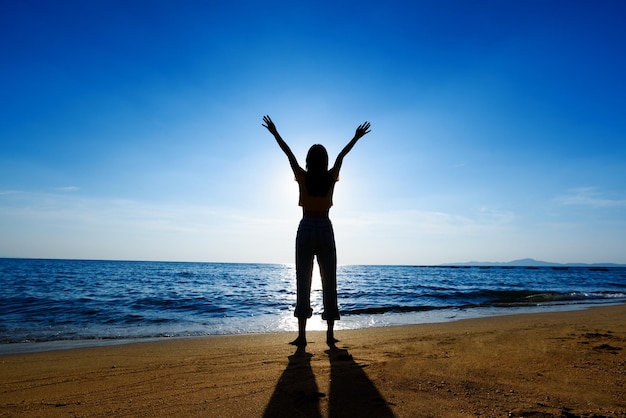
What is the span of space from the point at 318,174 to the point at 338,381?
2.43m

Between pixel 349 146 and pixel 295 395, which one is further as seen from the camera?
pixel 349 146

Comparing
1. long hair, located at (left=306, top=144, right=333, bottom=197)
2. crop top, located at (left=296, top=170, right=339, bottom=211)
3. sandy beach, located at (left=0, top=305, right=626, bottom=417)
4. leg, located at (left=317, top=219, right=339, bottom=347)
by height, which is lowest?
sandy beach, located at (left=0, top=305, right=626, bottom=417)

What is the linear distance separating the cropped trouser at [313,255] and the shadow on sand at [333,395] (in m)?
1.12

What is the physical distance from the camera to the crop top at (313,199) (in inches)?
178

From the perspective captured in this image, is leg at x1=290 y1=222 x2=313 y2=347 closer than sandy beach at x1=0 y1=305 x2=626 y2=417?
No

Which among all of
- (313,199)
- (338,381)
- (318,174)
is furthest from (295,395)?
(318,174)

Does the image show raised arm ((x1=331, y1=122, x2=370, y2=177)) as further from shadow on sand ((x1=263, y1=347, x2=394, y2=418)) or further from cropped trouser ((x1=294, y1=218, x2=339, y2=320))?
shadow on sand ((x1=263, y1=347, x2=394, y2=418))

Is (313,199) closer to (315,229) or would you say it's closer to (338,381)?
(315,229)

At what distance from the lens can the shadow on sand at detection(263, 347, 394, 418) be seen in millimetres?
2344

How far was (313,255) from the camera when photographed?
4.59m

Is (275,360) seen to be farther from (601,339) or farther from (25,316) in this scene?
(25,316)

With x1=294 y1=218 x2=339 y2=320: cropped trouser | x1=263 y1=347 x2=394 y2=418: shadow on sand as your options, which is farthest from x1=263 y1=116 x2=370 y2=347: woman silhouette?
x1=263 y1=347 x2=394 y2=418: shadow on sand

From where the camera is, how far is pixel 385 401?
251cm

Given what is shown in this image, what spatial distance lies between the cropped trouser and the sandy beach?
0.68 meters
